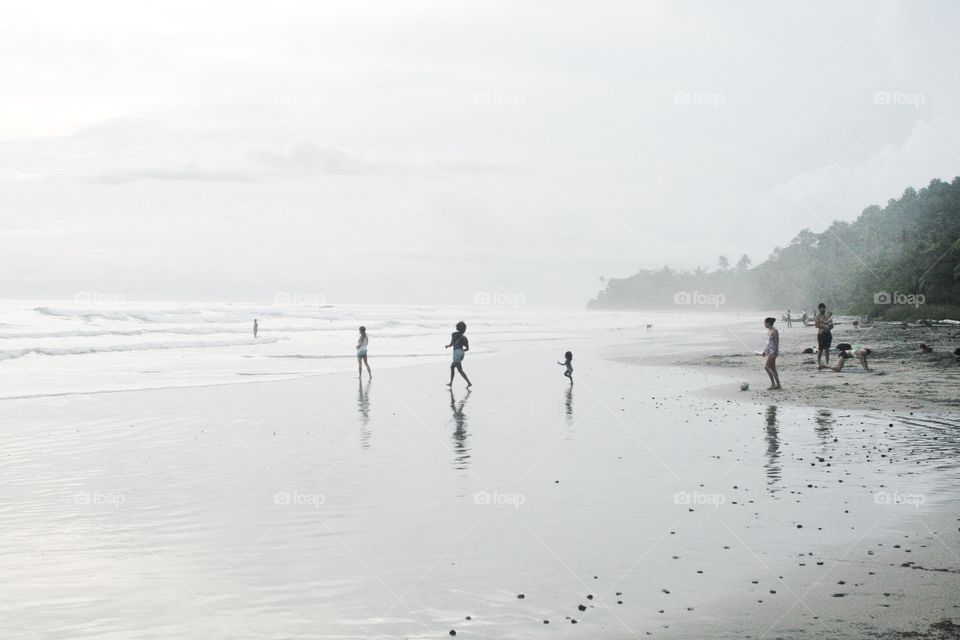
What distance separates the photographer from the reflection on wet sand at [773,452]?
12.6 meters

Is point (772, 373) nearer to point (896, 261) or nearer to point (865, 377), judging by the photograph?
point (865, 377)

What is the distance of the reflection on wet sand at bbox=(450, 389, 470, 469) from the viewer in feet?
48.4

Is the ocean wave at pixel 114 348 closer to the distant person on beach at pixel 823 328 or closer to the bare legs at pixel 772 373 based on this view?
the bare legs at pixel 772 373

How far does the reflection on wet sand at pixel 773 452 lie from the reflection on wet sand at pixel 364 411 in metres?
7.46

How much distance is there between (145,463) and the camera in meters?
14.8

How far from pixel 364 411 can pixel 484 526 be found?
12.4 meters

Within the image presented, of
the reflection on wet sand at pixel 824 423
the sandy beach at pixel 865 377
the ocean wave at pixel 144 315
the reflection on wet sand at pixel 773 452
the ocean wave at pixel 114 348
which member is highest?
the ocean wave at pixel 144 315

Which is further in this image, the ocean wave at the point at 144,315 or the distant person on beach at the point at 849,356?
the ocean wave at the point at 144,315

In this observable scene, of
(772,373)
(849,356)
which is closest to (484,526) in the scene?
(772,373)

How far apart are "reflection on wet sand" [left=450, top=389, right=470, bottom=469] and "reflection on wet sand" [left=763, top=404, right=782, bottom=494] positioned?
16.3ft

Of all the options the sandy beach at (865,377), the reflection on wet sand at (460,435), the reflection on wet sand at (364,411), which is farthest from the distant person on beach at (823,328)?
the reflection on wet sand at (364,411)

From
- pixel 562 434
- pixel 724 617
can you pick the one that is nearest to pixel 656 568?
pixel 724 617

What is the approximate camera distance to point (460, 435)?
58.7 ft

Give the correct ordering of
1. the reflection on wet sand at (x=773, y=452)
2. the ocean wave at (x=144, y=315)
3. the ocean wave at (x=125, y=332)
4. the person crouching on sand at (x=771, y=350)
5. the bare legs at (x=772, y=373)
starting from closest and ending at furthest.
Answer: the reflection on wet sand at (x=773, y=452) < the person crouching on sand at (x=771, y=350) < the bare legs at (x=772, y=373) < the ocean wave at (x=125, y=332) < the ocean wave at (x=144, y=315)
